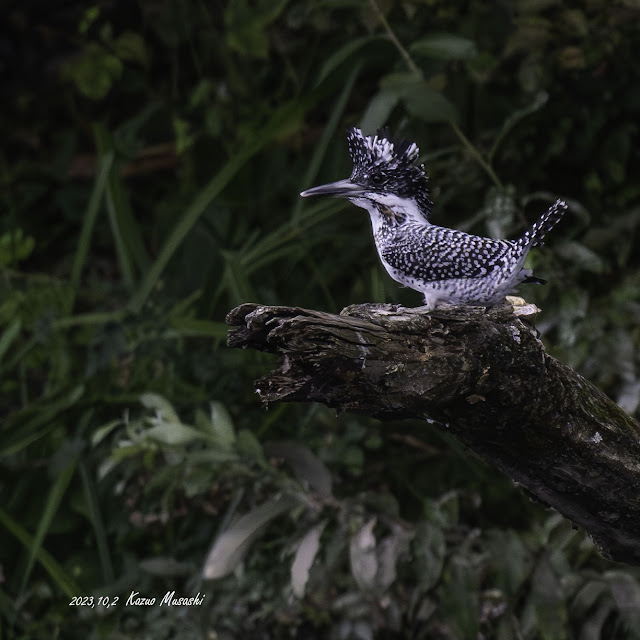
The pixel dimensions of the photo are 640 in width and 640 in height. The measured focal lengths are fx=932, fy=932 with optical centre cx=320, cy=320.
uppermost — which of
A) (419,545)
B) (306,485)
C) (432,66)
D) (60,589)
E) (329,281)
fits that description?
(432,66)

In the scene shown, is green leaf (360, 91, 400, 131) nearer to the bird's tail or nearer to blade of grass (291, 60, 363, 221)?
blade of grass (291, 60, 363, 221)

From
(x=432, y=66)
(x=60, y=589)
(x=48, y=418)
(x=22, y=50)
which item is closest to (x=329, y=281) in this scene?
(x=432, y=66)

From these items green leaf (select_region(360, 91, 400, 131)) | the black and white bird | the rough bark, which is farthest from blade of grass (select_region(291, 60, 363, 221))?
the rough bark

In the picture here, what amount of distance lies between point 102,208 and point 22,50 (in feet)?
2.10

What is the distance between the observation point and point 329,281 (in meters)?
2.80

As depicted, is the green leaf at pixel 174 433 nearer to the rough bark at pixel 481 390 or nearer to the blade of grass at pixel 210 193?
the blade of grass at pixel 210 193

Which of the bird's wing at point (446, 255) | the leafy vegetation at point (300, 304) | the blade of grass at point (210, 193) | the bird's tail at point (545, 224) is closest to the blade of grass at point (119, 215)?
the leafy vegetation at point (300, 304)

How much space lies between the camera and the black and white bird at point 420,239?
133 cm

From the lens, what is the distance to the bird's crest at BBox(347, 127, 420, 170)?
1.49 metres

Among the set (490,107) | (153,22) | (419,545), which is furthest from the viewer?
(153,22)

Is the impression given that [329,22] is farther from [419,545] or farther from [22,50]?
[419,545]

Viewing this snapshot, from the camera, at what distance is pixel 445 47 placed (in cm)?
221

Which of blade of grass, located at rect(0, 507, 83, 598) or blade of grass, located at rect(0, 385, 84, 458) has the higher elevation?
blade of grass, located at rect(0, 385, 84, 458)

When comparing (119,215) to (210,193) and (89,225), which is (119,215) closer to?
(89,225)
